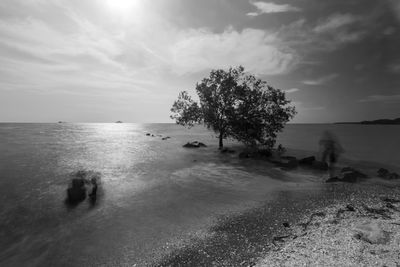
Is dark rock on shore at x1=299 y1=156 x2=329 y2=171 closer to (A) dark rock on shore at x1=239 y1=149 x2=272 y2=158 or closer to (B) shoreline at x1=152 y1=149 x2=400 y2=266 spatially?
(B) shoreline at x1=152 y1=149 x2=400 y2=266

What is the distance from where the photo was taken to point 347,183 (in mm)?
17422

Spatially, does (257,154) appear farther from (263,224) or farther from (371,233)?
(371,233)

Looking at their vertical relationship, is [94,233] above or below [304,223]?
below

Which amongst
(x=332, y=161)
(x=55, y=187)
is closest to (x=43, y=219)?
(x=55, y=187)

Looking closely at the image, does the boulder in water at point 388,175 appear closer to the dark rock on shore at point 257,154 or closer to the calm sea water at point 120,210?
the calm sea water at point 120,210

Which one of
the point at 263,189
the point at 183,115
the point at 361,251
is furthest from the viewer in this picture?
the point at 183,115

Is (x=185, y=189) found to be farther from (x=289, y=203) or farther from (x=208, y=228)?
(x=289, y=203)

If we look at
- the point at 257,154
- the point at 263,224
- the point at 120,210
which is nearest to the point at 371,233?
the point at 263,224

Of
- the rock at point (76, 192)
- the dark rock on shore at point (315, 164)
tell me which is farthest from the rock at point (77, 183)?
the dark rock on shore at point (315, 164)

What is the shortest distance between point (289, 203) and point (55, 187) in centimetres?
1985

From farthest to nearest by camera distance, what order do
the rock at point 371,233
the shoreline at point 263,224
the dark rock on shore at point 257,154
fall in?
the dark rock on shore at point 257,154 → the rock at point 371,233 → the shoreline at point 263,224

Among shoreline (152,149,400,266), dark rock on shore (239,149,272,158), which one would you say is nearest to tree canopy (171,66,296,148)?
dark rock on shore (239,149,272,158)

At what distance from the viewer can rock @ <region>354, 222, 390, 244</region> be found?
8253 mm

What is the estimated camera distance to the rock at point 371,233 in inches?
325
